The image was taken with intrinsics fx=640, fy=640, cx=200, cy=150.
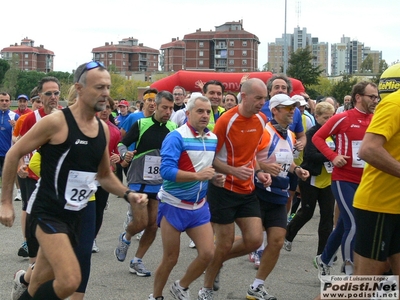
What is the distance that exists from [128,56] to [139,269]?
189 meters

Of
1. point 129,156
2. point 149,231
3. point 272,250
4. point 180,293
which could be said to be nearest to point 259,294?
point 272,250

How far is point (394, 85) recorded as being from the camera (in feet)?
15.4

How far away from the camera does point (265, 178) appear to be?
20.6ft

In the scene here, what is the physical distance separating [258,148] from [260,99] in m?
0.61

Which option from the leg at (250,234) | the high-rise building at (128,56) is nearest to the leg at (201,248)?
the leg at (250,234)

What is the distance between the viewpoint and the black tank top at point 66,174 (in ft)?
15.2

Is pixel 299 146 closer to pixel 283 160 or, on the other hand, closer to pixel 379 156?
pixel 283 160

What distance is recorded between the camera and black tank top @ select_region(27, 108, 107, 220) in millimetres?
4633

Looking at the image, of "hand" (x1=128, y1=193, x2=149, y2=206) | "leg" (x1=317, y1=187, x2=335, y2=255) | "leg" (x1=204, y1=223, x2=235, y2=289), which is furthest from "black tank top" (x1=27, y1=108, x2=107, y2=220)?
"leg" (x1=317, y1=187, x2=335, y2=255)

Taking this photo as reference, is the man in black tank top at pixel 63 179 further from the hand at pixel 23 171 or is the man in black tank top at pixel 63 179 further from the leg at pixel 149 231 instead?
the leg at pixel 149 231

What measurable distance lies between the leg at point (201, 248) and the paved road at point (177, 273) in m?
0.76

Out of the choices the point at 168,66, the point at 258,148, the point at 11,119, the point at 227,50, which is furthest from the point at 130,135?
the point at 168,66

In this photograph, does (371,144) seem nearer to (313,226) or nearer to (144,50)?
(313,226)

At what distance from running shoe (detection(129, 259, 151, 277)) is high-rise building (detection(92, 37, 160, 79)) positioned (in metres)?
177
